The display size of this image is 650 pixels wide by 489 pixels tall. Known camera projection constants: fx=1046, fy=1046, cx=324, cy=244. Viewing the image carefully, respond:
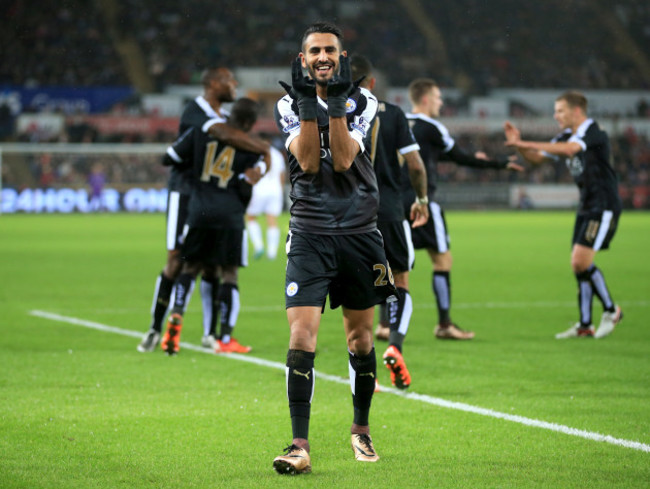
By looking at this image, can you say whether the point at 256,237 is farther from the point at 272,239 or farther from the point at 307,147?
the point at 307,147

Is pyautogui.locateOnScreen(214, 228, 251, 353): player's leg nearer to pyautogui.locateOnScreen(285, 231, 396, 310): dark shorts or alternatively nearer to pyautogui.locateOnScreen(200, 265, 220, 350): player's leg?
pyautogui.locateOnScreen(200, 265, 220, 350): player's leg

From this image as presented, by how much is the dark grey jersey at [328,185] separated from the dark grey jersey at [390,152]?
80.7 inches

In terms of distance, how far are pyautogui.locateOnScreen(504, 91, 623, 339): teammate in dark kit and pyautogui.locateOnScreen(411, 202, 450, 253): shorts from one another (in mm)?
962

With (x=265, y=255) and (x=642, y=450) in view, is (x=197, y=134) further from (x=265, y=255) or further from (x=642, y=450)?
(x=265, y=255)

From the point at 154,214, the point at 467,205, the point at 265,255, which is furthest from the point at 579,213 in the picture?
A: the point at 467,205

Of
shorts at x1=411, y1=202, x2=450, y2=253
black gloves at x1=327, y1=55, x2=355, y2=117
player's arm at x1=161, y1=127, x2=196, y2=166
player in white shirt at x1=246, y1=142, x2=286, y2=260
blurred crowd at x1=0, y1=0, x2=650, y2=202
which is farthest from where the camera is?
blurred crowd at x1=0, y1=0, x2=650, y2=202

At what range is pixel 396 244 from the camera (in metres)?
7.47

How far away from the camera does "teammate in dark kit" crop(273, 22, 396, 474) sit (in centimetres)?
462

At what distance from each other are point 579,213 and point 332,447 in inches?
208

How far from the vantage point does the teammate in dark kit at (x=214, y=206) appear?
27.8ft

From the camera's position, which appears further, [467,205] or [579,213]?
Answer: [467,205]

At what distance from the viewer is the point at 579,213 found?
980 centimetres

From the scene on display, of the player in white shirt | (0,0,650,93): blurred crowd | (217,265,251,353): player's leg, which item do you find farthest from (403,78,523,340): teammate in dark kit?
(0,0,650,93): blurred crowd

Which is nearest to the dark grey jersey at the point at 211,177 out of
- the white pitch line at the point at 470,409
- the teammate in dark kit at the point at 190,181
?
the teammate in dark kit at the point at 190,181
